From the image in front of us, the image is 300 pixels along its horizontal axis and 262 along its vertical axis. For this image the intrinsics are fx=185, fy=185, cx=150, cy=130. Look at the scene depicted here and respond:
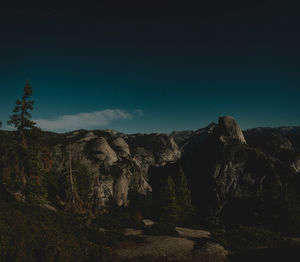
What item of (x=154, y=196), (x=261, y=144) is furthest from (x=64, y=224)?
(x=261, y=144)

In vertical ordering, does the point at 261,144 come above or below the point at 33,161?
above

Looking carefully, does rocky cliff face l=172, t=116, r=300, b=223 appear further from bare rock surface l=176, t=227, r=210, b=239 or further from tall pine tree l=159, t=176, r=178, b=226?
bare rock surface l=176, t=227, r=210, b=239

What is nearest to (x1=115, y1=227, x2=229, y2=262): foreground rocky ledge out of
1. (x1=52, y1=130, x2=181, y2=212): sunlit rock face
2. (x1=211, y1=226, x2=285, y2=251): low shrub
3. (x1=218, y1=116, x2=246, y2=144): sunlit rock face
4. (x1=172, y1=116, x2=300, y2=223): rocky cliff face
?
(x1=211, y1=226, x2=285, y2=251): low shrub

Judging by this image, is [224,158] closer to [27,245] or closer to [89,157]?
[89,157]

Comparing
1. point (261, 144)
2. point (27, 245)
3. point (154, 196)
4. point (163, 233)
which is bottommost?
point (154, 196)

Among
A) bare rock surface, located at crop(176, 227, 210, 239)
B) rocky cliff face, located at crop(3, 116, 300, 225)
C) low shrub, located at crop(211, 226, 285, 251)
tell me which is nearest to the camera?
low shrub, located at crop(211, 226, 285, 251)

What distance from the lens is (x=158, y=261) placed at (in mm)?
16422

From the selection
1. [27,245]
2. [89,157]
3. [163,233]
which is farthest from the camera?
[89,157]

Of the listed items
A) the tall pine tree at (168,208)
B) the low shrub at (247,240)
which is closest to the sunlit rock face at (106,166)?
the tall pine tree at (168,208)

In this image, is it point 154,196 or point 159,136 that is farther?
point 159,136

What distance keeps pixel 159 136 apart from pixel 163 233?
98.0 metres

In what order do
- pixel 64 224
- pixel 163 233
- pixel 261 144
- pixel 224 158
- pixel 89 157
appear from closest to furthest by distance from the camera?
pixel 64 224
pixel 163 233
pixel 224 158
pixel 89 157
pixel 261 144

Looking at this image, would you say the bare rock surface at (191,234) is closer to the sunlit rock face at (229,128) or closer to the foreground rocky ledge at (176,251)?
the foreground rocky ledge at (176,251)

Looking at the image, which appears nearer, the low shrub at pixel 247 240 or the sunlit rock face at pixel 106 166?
the low shrub at pixel 247 240
